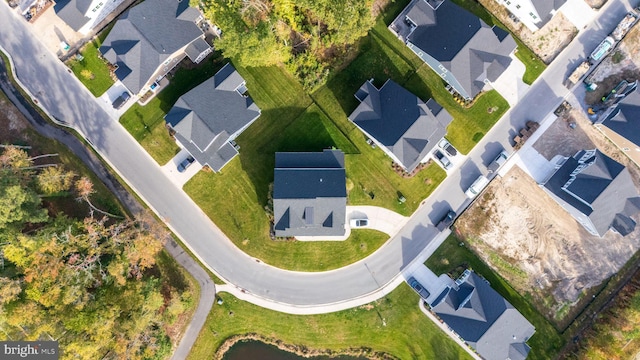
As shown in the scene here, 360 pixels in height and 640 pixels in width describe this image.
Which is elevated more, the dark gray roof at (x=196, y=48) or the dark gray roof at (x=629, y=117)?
the dark gray roof at (x=196, y=48)

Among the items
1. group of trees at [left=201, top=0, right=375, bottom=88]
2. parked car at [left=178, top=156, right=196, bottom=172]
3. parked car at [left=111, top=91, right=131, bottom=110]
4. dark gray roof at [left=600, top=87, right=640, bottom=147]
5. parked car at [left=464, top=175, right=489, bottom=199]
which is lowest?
dark gray roof at [left=600, top=87, right=640, bottom=147]

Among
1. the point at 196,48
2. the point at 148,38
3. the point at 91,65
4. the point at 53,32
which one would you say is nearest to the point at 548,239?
the point at 196,48

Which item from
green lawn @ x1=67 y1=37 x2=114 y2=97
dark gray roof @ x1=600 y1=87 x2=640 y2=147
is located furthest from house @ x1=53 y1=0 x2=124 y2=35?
dark gray roof @ x1=600 y1=87 x2=640 y2=147

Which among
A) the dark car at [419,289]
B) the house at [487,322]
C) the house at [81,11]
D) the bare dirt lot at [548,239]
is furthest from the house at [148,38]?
the house at [487,322]

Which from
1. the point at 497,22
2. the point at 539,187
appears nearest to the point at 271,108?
the point at 497,22

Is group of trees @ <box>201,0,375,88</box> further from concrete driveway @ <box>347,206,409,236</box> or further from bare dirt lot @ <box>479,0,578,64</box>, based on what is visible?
bare dirt lot @ <box>479,0,578,64</box>

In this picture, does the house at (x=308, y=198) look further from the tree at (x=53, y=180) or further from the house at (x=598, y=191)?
the house at (x=598, y=191)
